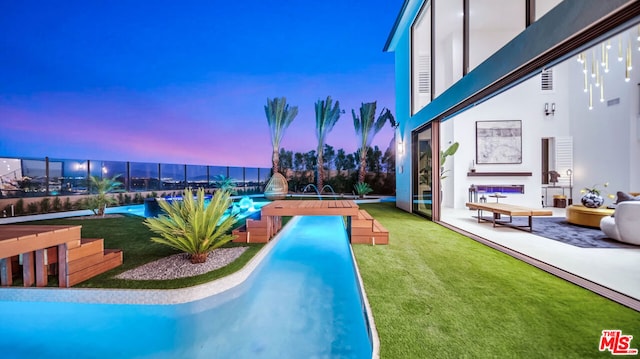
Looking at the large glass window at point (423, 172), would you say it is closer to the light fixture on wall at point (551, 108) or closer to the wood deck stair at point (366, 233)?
the wood deck stair at point (366, 233)

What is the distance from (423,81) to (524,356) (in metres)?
8.48

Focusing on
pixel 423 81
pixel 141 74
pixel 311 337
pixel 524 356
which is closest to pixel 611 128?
pixel 423 81

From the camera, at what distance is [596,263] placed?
10.1 ft

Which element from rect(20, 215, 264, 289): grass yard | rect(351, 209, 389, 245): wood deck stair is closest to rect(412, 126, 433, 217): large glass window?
rect(351, 209, 389, 245): wood deck stair

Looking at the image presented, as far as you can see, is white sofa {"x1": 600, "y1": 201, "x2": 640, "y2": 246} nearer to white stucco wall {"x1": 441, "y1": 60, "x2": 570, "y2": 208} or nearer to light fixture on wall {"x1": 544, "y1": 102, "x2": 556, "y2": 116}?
white stucco wall {"x1": 441, "y1": 60, "x2": 570, "y2": 208}

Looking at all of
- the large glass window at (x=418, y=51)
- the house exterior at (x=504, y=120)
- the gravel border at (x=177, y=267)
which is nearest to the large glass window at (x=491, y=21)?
the house exterior at (x=504, y=120)

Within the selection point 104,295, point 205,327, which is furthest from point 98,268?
point 205,327

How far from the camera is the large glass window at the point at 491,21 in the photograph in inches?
256

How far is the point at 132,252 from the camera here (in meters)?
3.63

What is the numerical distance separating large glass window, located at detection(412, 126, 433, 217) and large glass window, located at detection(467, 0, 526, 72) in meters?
3.19

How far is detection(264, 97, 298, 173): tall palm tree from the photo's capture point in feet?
42.3

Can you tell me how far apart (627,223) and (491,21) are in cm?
616

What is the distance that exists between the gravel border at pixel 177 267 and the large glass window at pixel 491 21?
8177 mm

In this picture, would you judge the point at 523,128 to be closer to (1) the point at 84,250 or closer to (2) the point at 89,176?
(1) the point at 84,250
